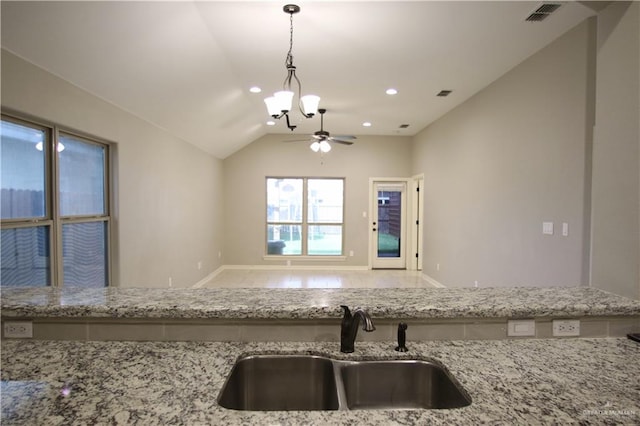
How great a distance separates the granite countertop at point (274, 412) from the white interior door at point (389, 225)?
21.0 feet

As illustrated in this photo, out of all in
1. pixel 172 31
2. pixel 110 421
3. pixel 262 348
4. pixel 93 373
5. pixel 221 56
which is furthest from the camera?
pixel 221 56

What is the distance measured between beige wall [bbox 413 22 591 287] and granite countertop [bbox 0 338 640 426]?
1954mm

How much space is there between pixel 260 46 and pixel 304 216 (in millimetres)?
4831

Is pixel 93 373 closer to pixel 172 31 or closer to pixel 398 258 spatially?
pixel 172 31

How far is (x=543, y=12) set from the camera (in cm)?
256

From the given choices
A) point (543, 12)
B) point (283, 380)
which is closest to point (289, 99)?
point (543, 12)

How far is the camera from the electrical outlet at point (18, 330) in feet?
4.17

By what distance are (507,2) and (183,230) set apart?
16.0ft

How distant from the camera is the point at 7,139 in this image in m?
2.32

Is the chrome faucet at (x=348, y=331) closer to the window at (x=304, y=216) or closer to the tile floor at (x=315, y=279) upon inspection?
the tile floor at (x=315, y=279)

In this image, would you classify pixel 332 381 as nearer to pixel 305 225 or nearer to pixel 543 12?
pixel 543 12

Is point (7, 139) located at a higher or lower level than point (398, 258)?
higher

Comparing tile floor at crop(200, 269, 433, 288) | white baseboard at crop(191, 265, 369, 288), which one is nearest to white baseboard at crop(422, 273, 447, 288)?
tile floor at crop(200, 269, 433, 288)

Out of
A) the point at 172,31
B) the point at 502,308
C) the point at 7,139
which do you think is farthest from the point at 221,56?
the point at 502,308
